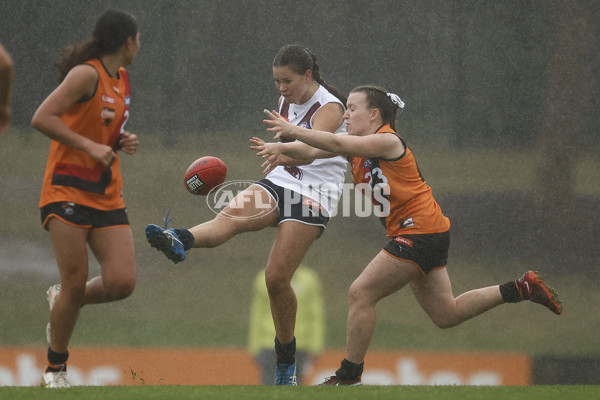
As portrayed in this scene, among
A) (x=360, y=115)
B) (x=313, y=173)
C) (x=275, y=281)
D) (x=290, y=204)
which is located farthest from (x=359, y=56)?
(x=275, y=281)

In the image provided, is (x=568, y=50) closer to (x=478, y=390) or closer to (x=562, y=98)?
(x=562, y=98)

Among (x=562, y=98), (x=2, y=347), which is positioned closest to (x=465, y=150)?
(x=562, y=98)

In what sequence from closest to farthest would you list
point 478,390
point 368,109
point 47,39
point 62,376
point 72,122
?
point 72,122 → point 62,376 → point 478,390 → point 368,109 → point 47,39

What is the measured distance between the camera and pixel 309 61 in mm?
4699

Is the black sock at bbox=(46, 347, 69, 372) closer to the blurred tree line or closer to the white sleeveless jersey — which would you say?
the white sleeveless jersey

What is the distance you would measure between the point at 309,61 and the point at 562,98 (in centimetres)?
254

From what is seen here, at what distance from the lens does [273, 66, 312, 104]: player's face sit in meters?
4.64

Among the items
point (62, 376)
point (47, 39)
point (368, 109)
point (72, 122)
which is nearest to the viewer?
point (72, 122)

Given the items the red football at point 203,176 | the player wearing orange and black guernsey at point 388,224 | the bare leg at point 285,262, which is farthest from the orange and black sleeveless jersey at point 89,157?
the bare leg at point 285,262

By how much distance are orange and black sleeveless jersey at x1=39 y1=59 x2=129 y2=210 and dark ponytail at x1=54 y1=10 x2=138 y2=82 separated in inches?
2.2

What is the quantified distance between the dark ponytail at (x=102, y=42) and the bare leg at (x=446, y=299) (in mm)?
2067

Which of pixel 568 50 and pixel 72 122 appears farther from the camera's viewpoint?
pixel 568 50

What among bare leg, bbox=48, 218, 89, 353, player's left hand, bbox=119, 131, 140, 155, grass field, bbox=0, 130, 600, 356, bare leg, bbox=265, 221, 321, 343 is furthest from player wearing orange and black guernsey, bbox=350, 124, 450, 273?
grass field, bbox=0, 130, 600, 356

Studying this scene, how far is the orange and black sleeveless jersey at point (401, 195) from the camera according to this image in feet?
14.3
